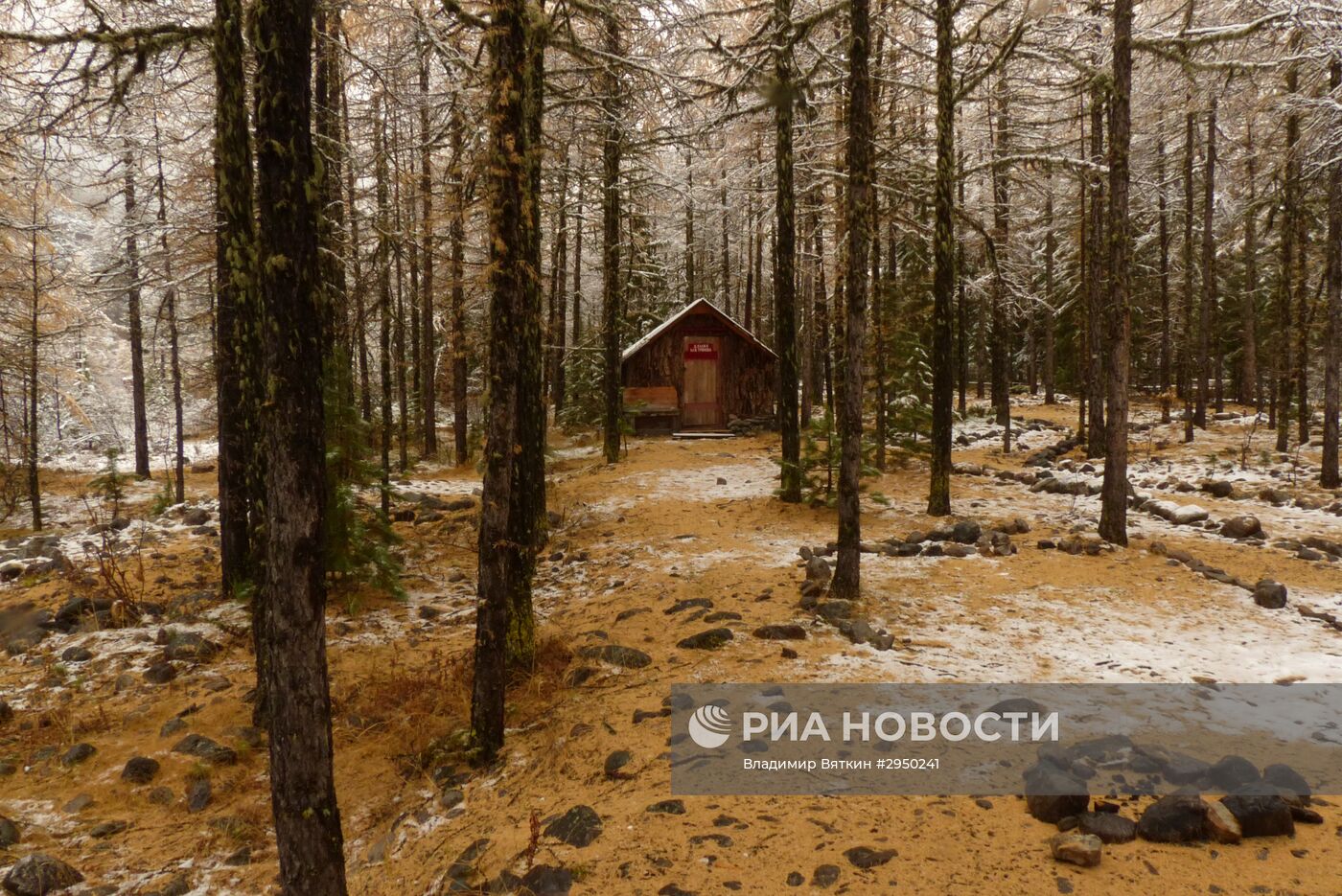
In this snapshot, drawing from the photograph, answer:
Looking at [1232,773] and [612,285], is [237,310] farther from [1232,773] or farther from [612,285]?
[612,285]

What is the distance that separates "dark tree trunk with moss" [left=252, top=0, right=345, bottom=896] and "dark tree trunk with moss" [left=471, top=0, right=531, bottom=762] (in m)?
1.83

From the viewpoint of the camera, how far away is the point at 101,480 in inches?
618

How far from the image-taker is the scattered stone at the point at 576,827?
431 centimetres

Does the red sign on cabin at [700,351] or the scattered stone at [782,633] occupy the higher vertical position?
the red sign on cabin at [700,351]

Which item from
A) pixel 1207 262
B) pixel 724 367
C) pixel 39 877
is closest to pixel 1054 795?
pixel 39 877

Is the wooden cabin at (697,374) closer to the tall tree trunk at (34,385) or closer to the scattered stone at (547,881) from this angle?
the tall tree trunk at (34,385)

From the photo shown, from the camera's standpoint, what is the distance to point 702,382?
2617 cm

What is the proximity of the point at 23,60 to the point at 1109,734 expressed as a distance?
34.7 feet

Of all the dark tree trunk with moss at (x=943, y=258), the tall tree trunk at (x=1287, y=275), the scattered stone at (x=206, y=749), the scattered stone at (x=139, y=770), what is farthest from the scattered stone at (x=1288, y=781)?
the tall tree trunk at (x=1287, y=275)

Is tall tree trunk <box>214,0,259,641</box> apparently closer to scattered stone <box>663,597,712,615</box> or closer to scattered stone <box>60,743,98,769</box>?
scattered stone <box>60,743,98,769</box>

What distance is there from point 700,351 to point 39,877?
74.7 feet

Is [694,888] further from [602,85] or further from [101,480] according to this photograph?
[101,480]

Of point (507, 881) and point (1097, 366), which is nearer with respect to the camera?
point (507, 881)

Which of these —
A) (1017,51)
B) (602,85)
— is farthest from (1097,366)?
(602,85)
